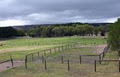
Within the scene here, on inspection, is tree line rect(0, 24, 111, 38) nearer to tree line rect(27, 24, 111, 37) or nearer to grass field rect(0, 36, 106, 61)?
tree line rect(27, 24, 111, 37)

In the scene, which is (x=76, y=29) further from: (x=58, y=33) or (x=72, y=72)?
(x=72, y=72)

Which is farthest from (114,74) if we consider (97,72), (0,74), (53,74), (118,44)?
(118,44)

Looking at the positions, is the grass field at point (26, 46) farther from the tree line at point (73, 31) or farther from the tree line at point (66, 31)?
the tree line at point (66, 31)

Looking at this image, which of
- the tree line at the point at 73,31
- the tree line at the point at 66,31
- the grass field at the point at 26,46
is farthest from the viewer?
the tree line at the point at 66,31

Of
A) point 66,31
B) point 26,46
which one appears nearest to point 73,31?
point 66,31

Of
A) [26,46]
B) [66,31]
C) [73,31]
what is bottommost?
[66,31]

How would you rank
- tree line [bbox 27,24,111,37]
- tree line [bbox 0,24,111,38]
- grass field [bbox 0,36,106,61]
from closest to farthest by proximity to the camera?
1. grass field [bbox 0,36,106,61]
2. tree line [bbox 27,24,111,37]
3. tree line [bbox 0,24,111,38]

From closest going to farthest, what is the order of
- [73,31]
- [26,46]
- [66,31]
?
[26,46]
[73,31]
[66,31]

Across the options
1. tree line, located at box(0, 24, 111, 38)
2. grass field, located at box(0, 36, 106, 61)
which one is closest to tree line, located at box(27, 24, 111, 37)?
tree line, located at box(0, 24, 111, 38)

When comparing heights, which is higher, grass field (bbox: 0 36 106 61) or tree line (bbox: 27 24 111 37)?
grass field (bbox: 0 36 106 61)

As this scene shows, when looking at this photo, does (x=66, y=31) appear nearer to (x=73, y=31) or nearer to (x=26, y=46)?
(x=73, y=31)

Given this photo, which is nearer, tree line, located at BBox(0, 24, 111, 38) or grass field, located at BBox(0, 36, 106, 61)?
grass field, located at BBox(0, 36, 106, 61)

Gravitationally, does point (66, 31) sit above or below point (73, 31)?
below

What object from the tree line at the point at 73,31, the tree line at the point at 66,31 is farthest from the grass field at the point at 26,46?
the tree line at the point at 66,31
